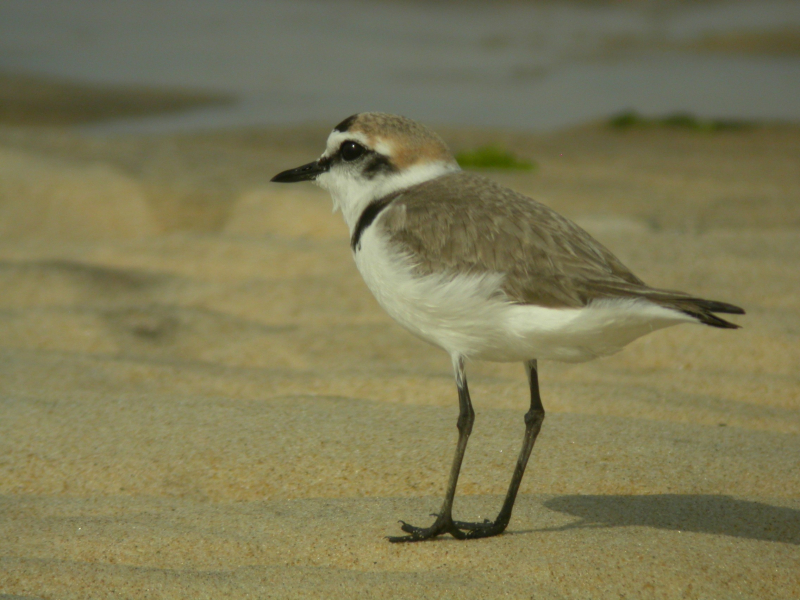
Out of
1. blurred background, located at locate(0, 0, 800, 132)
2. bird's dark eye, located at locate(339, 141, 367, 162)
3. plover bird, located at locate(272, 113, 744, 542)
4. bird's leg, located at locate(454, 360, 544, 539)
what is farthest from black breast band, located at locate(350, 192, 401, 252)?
blurred background, located at locate(0, 0, 800, 132)

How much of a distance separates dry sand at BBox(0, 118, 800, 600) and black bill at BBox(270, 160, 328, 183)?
1114 millimetres

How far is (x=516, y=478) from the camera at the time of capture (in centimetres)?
332

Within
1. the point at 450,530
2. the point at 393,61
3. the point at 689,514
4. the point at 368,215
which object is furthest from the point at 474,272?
the point at 393,61

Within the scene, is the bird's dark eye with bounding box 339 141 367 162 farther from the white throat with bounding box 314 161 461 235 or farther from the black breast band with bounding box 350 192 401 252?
the black breast band with bounding box 350 192 401 252

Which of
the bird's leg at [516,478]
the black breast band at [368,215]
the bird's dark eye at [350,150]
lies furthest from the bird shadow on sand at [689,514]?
the bird's dark eye at [350,150]

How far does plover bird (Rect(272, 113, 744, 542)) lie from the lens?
2908 millimetres

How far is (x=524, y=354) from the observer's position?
A: 121 inches

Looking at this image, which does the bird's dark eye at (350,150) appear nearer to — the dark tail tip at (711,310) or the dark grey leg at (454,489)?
the dark grey leg at (454,489)

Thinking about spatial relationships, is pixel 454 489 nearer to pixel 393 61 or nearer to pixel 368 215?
pixel 368 215

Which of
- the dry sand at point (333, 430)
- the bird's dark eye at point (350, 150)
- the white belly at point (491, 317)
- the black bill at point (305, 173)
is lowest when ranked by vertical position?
the dry sand at point (333, 430)

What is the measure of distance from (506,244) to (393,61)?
55.0 ft

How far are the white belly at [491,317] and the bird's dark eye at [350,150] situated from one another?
363 millimetres

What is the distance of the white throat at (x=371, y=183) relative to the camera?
11.4 feet

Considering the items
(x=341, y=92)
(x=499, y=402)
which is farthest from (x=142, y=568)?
(x=341, y=92)
